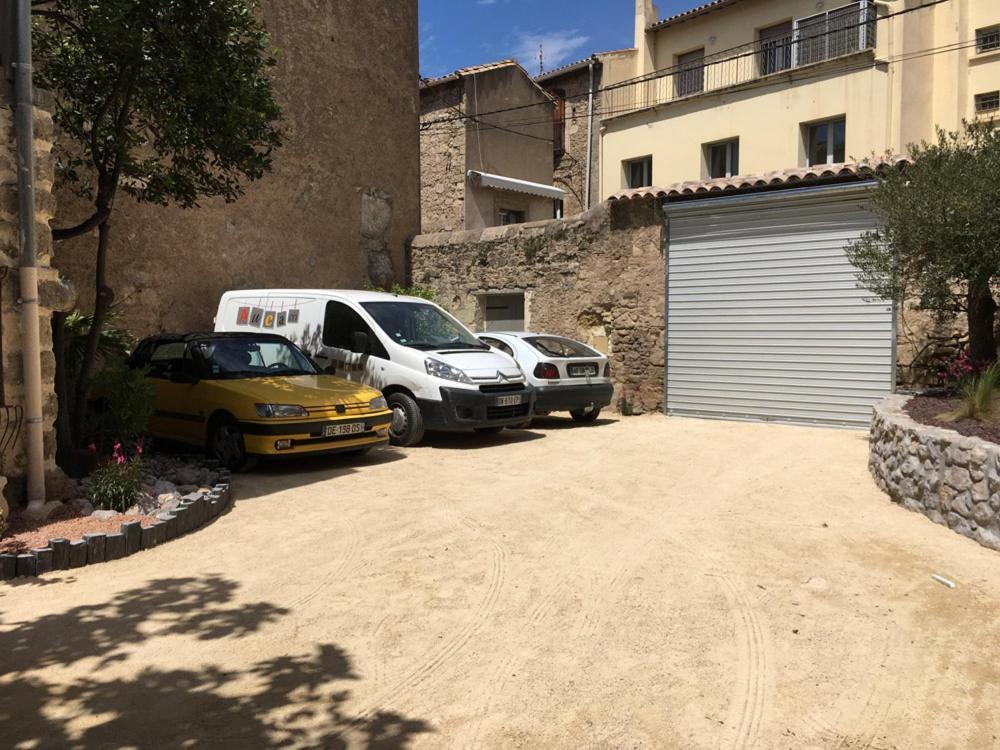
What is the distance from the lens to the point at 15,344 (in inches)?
221

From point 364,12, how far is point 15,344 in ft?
41.6

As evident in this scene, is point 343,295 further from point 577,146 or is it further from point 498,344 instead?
point 577,146

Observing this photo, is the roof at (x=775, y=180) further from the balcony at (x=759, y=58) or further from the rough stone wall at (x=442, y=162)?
the balcony at (x=759, y=58)

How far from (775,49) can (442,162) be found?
9.93 meters

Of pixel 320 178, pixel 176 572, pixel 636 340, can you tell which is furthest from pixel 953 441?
pixel 320 178

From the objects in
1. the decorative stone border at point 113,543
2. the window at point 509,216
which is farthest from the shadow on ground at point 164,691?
the window at point 509,216

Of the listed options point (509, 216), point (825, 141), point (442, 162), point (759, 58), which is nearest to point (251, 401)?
point (442, 162)

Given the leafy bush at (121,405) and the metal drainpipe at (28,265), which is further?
the leafy bush at (121,405)

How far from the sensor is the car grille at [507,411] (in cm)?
954

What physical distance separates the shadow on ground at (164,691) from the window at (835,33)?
815 inches

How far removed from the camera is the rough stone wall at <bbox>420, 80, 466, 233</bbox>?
19.8 m

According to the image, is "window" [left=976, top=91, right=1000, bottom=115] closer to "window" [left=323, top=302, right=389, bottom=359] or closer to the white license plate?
"window" [left=323, top=302, right=389, bottom=359]

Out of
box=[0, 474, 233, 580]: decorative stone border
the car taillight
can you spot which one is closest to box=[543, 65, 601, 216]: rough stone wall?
the car taillight

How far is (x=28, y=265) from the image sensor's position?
5566 millimetres
